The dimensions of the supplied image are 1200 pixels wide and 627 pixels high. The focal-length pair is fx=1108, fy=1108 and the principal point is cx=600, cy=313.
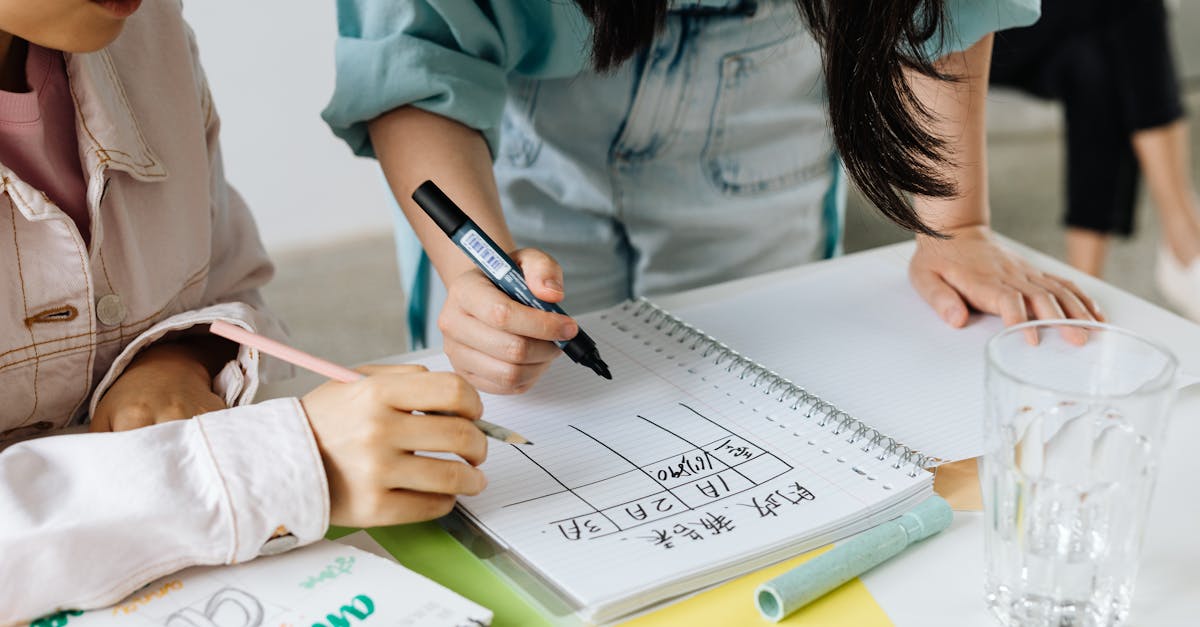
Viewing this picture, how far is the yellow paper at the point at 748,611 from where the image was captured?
0.48 metres

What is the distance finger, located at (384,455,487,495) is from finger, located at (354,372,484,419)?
→ 24 mm

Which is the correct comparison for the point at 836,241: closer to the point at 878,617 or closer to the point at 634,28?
the point at 634,28

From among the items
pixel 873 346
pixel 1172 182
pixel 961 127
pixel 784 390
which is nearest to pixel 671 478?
pixel 784 390

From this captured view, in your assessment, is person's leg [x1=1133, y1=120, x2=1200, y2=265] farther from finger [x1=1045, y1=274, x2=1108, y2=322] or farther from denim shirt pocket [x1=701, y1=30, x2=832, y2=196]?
finger [x1=1045, y1=274, x2=1108, y2=322]

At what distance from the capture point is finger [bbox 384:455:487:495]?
519mm

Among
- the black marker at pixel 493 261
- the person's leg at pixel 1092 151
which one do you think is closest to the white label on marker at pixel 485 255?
the black marker at pixel 493 261

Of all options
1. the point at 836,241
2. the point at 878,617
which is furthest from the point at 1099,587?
the point at 836,241

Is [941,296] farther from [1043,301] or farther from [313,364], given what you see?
[313,364]

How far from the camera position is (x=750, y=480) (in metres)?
0.56

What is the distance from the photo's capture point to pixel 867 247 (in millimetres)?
2236

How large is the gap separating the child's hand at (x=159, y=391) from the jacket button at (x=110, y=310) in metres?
0.03

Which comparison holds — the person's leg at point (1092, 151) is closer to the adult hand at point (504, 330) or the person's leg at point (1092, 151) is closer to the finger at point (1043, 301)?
the finger at point (1043, 301)

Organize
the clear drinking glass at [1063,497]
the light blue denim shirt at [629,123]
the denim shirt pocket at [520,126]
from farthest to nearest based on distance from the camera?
the denim shirt pocket at [520,126], the light blue denim shirt at [629,123], the clear drinking glass at [1063,497]

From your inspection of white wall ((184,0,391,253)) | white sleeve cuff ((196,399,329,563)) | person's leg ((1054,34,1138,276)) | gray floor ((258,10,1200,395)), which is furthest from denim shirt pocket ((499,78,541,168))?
person's leg ((1054,34,1138,276))
